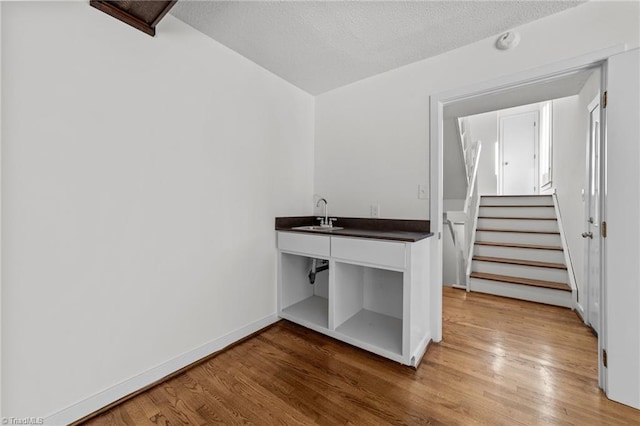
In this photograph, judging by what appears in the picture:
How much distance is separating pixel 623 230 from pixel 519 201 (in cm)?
305

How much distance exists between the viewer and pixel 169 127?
1722mm

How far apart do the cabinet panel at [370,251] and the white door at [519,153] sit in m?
5.20

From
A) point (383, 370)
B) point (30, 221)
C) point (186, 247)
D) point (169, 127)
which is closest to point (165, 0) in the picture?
point (169, 127)

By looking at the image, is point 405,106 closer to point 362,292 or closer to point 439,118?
point 439,118

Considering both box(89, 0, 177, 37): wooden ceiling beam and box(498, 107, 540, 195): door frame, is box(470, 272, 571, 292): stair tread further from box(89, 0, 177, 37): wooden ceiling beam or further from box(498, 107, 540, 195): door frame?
box(89, 0, 177, 37): wooden ceiling beam

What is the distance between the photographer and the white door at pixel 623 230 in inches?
56.0

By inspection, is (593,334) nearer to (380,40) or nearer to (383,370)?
(383,370)

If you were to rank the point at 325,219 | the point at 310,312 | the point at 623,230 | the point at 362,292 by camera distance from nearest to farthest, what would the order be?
the point at 623,230, the point at 310,312, the point at 362,292, the point at 325,219

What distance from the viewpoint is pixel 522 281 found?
3.09 meters

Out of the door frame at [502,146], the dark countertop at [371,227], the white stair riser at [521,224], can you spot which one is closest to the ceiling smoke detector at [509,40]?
the dark countertop at [371,227]

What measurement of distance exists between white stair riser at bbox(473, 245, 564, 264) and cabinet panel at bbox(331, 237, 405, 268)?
2.52m

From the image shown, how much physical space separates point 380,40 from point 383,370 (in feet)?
7.80

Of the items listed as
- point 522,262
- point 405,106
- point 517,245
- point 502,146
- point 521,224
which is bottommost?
point 522,262

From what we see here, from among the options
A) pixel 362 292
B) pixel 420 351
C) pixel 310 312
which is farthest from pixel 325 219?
pixel 420 351
